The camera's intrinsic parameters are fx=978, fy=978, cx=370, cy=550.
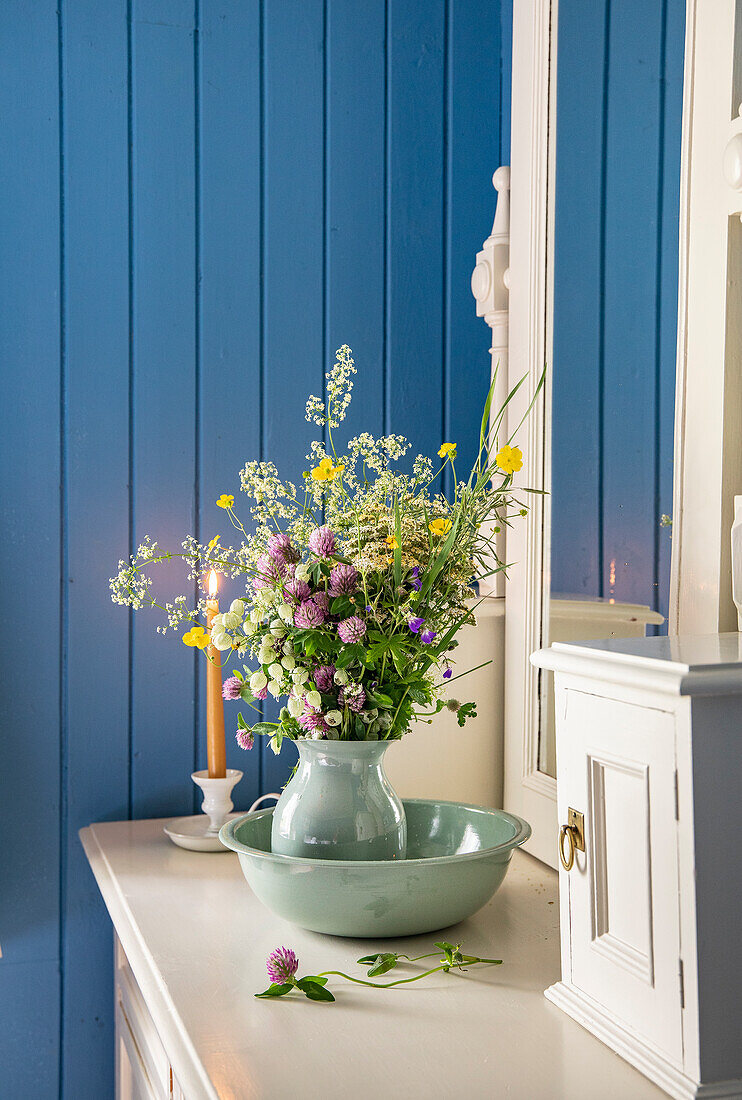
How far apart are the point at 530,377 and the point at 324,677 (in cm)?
60

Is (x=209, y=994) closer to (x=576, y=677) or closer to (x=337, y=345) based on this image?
(x=576, y=677)

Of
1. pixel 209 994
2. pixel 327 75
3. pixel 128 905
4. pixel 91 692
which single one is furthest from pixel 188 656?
pixel 327 75

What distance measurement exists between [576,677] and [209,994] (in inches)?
15.8

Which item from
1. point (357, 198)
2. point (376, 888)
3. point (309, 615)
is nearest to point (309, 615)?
point (309, 615)

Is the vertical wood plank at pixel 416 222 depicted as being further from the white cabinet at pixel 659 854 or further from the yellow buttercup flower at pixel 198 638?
the white cabinet at pixel 659 854

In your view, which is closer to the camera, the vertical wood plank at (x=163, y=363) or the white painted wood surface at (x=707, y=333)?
the white painted wood surface at (x=707, y=333)

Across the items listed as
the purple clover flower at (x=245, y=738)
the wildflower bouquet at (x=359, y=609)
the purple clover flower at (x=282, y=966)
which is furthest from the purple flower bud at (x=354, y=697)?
the purple clover flower at (x=282, y=966)

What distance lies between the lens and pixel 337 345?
153 centimetres

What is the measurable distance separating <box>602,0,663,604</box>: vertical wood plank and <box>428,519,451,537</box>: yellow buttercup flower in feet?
0.78

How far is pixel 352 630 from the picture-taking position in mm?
901

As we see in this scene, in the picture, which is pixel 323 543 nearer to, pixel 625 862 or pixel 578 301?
pixel 625 862

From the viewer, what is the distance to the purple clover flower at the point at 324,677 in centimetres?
94

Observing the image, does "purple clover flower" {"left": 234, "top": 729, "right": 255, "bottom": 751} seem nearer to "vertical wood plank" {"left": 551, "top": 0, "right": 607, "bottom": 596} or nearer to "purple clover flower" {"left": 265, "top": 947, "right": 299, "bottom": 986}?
"purple clover flower" {"left": 265, "top": 947, "right": 299, "bottom": 986}

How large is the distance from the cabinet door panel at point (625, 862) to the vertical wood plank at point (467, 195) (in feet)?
2.81
